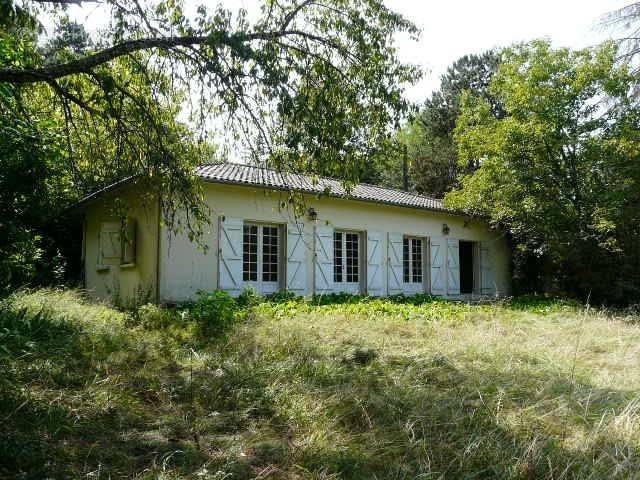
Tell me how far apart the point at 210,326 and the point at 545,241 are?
10.5 m

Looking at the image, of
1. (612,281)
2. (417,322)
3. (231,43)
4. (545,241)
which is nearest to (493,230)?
(545,241)

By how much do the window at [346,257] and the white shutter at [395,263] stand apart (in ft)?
3.00

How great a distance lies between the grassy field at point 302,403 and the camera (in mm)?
3232

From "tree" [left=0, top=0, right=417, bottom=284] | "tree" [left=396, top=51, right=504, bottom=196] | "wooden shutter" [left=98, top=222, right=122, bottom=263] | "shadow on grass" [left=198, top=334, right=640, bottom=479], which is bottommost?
"shadow on grass" [left=198, top=334, right=640, bottom=479]

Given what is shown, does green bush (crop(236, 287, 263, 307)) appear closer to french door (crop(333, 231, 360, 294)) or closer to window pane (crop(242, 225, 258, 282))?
window pane (crop(242, 225, 258, 282))

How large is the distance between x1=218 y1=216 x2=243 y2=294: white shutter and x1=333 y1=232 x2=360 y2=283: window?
2.82 meters

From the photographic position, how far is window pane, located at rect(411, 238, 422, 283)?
14.7 m

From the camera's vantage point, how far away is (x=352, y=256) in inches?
526

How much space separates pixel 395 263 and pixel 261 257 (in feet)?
13.0

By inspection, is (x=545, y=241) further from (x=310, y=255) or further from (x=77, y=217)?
(x=77, y=217)

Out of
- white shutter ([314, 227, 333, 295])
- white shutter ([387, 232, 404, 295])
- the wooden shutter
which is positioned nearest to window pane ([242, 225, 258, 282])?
white shutter ([314, 227, 333, 295])

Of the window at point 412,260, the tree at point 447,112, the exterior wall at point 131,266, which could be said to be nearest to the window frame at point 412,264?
the window at point 412,260

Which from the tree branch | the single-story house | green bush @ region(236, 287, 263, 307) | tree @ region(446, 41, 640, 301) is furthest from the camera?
tree @ region(446, 41, 640, 301)

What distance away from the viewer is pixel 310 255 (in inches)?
481
